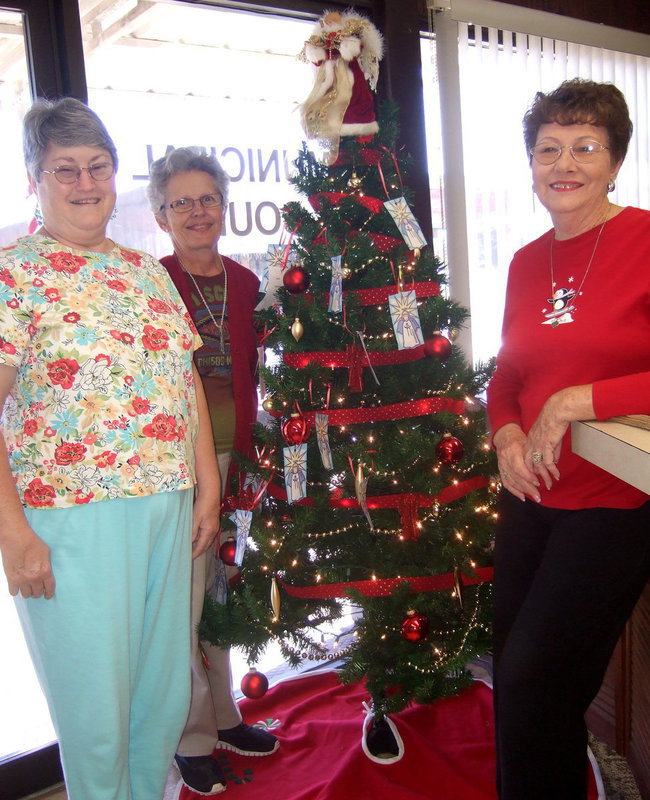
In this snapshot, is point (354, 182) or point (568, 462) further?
point (354, 182)

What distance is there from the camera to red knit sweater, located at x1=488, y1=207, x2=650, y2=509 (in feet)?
4.20

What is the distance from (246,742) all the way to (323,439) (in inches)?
39.3

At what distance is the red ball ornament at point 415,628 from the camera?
180cm

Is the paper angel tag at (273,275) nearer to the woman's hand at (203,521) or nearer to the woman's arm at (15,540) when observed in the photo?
the woman's hand at (203,521)

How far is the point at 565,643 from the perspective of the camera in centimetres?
125

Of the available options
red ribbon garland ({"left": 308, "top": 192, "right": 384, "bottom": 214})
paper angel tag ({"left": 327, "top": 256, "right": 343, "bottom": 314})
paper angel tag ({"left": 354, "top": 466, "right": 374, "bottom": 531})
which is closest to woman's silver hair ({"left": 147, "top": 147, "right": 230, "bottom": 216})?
red ribbon garland ({"left": 308, "top": 192, "right": 384, "bottom": 214})

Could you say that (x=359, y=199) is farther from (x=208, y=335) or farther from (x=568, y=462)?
(x=568, y=462)

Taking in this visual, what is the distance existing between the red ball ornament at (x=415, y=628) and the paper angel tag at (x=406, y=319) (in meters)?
0.69

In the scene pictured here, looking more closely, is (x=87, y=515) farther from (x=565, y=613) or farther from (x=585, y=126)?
(x=585, y=126)

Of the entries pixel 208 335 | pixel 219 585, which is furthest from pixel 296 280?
pixel 219 585

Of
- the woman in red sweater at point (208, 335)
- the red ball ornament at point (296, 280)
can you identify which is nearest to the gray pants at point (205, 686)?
the woman in red sweater at point (208, 335)

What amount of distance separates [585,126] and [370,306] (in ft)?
2.35

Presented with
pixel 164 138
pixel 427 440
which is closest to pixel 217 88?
pixel 164 138

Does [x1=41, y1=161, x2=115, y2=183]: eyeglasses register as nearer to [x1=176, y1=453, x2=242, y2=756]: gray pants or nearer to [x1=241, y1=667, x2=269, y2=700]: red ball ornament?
[x1=176, y1=453, x2=242, y2=756]: gray pants
